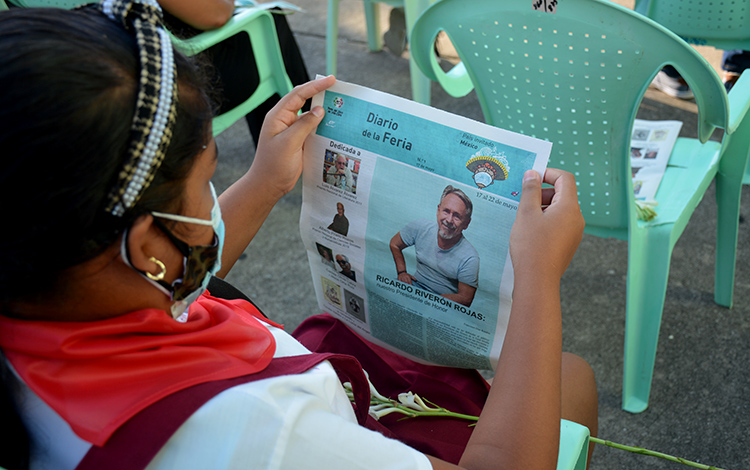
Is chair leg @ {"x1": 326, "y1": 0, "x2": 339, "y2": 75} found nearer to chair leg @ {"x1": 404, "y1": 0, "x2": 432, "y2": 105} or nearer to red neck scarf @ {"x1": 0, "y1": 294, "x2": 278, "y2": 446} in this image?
chair leg @ {"x1": 404, "y1": 0, "x2": 432, "y2": 105}

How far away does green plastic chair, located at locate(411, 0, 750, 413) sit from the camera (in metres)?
0.93

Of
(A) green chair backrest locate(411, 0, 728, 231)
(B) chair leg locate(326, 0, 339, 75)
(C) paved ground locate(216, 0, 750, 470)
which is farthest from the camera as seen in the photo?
(B) chair leg locate(326, 0, 339, 75)

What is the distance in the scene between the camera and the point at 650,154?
142 cm

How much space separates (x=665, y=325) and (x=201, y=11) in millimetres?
1534

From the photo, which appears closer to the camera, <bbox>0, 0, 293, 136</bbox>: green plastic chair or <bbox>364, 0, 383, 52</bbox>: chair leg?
<bbox>0, 0, 293, 136</bbox>: green plastic chair

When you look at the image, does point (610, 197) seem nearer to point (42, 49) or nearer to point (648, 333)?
point (648, 333)

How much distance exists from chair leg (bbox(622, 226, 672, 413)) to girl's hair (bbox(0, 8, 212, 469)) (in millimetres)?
999

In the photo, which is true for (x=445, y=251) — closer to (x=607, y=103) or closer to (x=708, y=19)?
(x=607, y=103)

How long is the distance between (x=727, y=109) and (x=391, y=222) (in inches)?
24.4

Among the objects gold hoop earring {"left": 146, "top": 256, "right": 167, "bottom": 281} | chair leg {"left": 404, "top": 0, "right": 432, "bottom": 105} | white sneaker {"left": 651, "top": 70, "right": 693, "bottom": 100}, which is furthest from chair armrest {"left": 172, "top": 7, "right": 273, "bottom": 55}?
white sneaker {"left": 651, "top": 70, "right": 693, "bottom": 100}

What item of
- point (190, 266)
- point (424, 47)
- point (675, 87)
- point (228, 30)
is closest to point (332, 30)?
point (228, 30)

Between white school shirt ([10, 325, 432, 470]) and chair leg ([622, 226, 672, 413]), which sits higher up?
white school shirt ([10, 325, 432, 470])

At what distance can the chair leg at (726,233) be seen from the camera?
138cm

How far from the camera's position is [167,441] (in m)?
0.51
